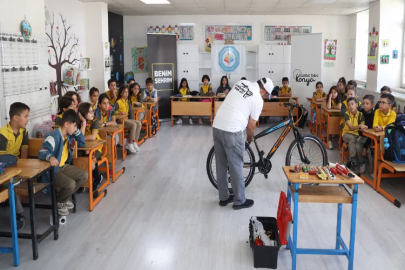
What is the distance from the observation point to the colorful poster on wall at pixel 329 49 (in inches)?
437

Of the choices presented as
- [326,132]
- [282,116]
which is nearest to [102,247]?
[326,132]

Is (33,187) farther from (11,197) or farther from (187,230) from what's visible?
(187,230)

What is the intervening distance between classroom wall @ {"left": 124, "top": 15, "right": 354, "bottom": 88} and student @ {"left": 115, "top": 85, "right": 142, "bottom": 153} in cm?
402

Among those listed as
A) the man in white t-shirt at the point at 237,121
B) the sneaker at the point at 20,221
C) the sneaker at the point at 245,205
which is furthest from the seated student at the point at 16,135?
the sneaker at the point at 245,205

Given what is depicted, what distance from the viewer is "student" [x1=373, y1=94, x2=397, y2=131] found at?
5.34 meters

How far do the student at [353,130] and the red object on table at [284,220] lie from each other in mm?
2542

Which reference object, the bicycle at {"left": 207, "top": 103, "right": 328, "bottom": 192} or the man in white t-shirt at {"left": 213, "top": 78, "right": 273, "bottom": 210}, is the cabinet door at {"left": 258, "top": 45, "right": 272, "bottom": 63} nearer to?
the bicycle at {"left": 207, "top": 103, "right": 328, "bottom": 192}

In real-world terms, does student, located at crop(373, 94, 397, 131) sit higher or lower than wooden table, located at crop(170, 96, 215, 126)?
higher

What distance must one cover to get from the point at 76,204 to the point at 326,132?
191 inches

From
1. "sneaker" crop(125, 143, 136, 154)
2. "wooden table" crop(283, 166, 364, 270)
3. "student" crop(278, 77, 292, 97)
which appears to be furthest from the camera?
"student" crop(278, 77, 292, 97)

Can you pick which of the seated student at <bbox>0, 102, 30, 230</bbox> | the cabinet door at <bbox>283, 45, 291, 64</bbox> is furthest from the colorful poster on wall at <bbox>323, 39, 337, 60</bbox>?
the seated student at <bbox>0, 102, 30, 230</bbox>

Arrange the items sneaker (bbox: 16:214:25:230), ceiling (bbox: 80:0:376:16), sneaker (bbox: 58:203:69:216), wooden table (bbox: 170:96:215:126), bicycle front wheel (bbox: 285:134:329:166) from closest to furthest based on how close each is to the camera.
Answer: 1. sneaker (bbox: 16:214:25:230)
2. sneaker (bbox: 58:203:69:216)
3. bicycle front wheel (bbox: 285:134:329:166)
4. ceiling (bbox: 80:0:376:16)
5. wooden table (bbox: 170:96:215:126)

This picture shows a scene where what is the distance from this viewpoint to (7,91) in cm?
470

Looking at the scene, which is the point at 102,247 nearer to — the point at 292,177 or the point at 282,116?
the point at 292,177
